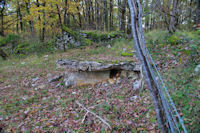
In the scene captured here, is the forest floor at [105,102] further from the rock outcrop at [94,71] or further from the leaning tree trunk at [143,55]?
the leaning tree trunk at [143,55]

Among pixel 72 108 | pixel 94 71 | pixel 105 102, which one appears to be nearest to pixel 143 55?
pixel 105 102

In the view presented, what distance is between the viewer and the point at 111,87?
16.2 ft

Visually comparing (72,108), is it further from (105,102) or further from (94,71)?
(94,71)

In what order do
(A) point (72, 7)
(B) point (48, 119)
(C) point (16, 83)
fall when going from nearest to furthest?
(B) point (48, 119)
(C) point (16, 83)
(A) point (72, 7)

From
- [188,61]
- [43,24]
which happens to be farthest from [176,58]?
[43,24]

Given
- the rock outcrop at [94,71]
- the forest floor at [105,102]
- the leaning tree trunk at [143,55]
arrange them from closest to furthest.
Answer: the leaning tree trunk at [143,55] < the forest floor at [105,102] < the rock outcrop at [94,71]

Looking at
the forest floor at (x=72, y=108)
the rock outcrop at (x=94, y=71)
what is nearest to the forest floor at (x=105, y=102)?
the forest floor at (x=72, y=108)

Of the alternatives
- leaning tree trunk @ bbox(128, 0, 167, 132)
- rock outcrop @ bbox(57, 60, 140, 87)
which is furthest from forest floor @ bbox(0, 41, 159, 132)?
leaning tree trunk @ bbox(128, 0, 167, 132)

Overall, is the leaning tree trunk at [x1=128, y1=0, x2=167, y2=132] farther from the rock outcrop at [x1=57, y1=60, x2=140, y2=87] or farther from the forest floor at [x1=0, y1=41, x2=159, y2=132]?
the rock outcrop at [x1=57, y1=60, x2=140, y2=87]

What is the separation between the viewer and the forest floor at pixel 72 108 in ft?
11.0

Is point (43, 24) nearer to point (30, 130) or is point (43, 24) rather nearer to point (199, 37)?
point (30, 130)

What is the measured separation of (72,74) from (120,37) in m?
5.51

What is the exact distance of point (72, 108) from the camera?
13.7 feet

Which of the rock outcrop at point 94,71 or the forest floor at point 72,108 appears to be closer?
the forest floor at point 72,108
